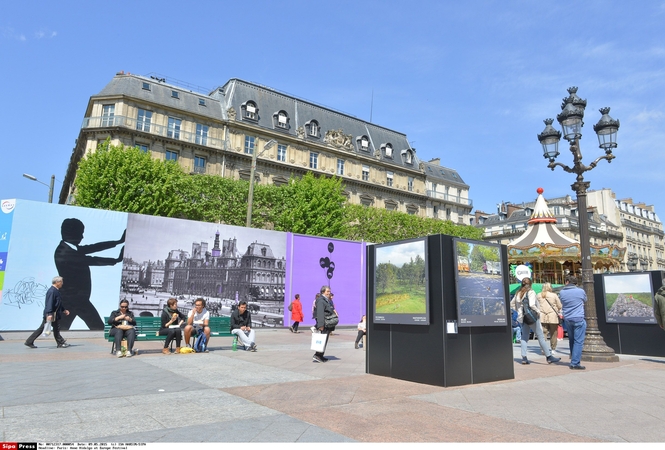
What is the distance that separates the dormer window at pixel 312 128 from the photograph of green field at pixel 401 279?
44.3 m

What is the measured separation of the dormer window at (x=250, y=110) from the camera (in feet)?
155

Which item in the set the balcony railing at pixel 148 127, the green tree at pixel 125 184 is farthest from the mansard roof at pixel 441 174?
the green tree at pixel 125 184

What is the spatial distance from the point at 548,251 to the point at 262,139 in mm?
29653

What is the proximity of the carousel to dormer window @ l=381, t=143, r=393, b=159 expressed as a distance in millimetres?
29892

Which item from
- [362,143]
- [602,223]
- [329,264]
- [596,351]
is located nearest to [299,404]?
[596,351]

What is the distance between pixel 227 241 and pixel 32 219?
21.6 feet

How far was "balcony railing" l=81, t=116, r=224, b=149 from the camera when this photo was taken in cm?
3859

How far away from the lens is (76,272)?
14.9 metres

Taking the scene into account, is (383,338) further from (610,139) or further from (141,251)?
(141,251)

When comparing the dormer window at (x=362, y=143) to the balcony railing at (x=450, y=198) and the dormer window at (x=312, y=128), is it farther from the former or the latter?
the balcony railing at (x=450, y=198)

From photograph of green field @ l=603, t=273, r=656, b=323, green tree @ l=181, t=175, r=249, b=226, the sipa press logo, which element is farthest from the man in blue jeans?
green tree @ l=181, t=175, r=249, b=226

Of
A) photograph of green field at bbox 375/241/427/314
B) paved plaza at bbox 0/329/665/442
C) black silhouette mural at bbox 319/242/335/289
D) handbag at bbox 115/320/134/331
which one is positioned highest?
black silhouette mural at bbox 319/242/335/289

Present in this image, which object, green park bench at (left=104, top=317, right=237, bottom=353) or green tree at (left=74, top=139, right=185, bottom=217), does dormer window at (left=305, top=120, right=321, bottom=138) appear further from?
green park bench at (left=104, top=317, right=237, bottom=353)

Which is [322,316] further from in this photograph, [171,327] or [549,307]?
[549,307]
